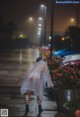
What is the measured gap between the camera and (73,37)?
62688mm

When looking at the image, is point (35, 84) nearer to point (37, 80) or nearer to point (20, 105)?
point (37, 80)

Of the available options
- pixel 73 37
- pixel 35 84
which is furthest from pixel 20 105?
pixel 73 37

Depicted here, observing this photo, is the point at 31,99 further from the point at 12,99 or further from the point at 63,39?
the point at 63,39

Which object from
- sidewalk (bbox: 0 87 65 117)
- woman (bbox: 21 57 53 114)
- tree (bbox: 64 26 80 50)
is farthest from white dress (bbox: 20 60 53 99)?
tree (bbox: 64 26 80 50)

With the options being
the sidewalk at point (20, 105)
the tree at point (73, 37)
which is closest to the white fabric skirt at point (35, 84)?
the sidewalk at point (20, 105)

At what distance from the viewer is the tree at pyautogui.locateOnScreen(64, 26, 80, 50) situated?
61.8 m

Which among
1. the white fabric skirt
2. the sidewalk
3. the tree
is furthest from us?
the tree

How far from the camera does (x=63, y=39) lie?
69.4m

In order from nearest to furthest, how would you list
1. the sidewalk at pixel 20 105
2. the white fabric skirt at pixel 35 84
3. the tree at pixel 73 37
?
1. the sidewalk at pixel 20 105
2. the white fabric skirt at pixel 35 84
3. the tree at pixel 73 37

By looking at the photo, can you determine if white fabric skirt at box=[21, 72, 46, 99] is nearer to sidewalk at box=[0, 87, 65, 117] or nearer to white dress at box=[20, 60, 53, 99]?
white dress at box=[20, 60, 53, 99]

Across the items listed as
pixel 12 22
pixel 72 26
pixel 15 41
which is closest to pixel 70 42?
pixel 72 26

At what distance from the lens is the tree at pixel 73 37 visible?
61.8m

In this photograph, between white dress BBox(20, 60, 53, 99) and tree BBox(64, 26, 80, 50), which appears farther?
tree BBox(64, 26, 80, 50)

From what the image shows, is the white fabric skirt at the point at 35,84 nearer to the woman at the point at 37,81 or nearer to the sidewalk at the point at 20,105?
the woman at the point at 37,81
